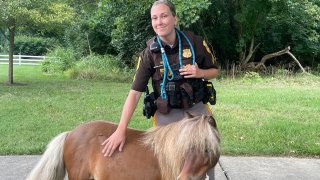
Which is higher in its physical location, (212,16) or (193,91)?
(212,16)

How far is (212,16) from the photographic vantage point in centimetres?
2102

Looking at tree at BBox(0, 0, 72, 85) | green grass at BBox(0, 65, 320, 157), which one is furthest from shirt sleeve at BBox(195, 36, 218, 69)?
tree at BBox(0, 0, 72, 85)

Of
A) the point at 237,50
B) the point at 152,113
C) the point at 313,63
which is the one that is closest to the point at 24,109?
the point at 152,113

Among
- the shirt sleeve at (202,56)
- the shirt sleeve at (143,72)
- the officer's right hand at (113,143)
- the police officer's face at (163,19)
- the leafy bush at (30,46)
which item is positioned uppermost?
the leafy bush at (30,46)

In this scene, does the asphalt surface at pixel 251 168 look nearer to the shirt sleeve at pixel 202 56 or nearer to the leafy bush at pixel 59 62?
the shirt sleeve at pixel 202 56

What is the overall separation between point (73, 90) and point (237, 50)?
32.8ft

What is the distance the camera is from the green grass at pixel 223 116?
6.14 metres

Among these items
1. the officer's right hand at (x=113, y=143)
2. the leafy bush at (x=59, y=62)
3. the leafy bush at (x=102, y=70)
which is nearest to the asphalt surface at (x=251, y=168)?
the officer's right hand at (x=113, y=143)

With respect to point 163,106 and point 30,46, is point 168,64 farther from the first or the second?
point 30,46

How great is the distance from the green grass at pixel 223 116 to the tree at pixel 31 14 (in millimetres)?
2546

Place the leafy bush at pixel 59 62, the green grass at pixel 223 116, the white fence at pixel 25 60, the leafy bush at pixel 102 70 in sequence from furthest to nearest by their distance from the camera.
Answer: the white fence at pixel 25 60, the leafy bush at pixel 59 62, the leafy bush at pixel 102 70, the green grass at pixel 223 116

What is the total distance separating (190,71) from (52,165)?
125 centimetres

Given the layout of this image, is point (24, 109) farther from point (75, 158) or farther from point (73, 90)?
point (75, 158)

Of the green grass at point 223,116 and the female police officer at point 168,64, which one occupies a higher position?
the female police officer at point 168,64
